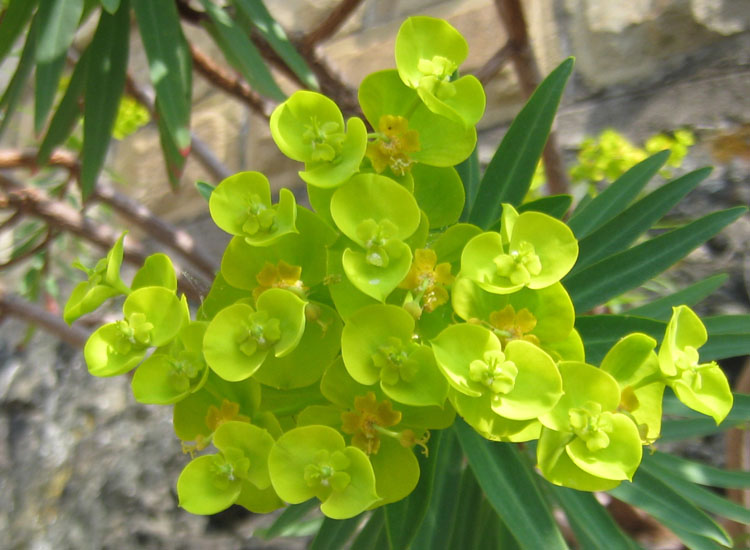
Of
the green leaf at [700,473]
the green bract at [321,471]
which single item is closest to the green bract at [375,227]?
the green bract at [321,471]

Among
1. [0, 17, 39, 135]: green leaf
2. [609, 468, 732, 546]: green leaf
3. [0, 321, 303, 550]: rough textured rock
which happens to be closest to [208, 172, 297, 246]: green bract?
[609, 468, 732, 546]: green leaf

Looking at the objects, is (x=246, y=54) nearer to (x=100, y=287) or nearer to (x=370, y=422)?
(x=100, y=287)

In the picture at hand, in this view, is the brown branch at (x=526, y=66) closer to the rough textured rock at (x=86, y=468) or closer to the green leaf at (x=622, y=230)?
the green leaf at (x=622, y=230)

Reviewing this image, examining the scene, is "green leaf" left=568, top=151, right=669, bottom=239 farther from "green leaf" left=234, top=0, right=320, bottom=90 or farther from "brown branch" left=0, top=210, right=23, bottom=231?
"brown branch" left=0, top=210, right=23, bottom=231

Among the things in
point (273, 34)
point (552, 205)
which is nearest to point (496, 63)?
point (273, 34)

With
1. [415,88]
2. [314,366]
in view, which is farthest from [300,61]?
[314,366]
